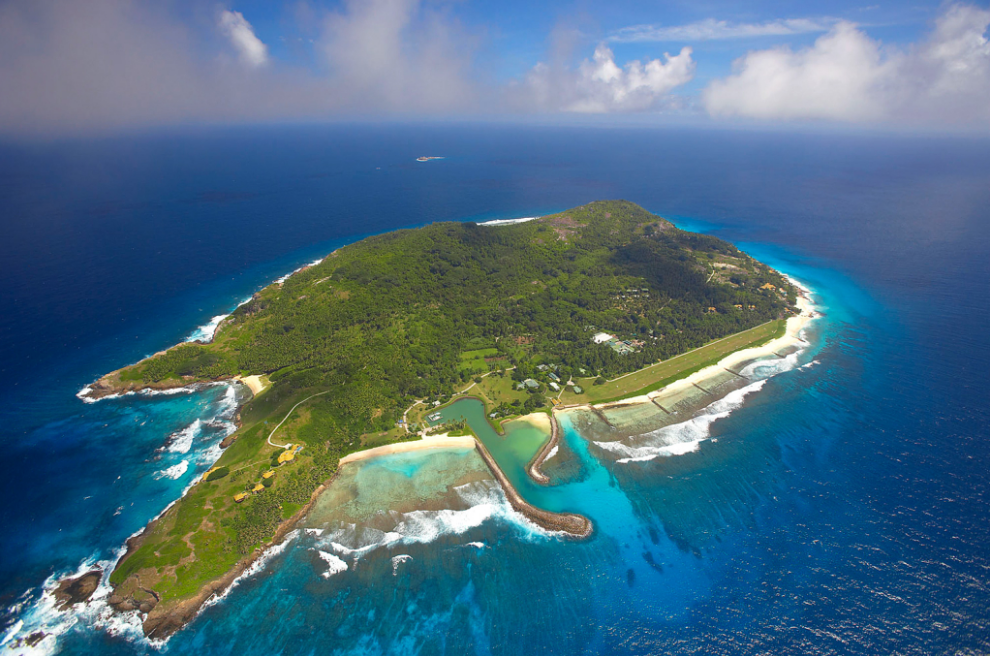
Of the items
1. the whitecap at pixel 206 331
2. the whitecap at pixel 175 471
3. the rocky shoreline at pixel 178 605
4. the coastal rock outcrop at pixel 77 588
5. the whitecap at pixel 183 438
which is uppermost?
the whitecap at pixel 206 331

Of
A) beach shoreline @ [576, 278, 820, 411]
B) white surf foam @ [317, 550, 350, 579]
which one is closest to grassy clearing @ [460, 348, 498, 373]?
beach shoreline @ [576, 278, 820, 411]

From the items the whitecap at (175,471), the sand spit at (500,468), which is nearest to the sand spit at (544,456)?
the sand spit at (500,468)

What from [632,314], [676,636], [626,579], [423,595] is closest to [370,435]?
[423,595]

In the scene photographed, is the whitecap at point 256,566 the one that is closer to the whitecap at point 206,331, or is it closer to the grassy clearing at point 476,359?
the grassy clearing at point 476,359

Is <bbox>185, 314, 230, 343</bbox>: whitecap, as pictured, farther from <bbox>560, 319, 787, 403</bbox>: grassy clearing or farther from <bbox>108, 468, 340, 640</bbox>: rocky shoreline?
<bbox>560, 319, 787, 403</bbox>: grassy clearing

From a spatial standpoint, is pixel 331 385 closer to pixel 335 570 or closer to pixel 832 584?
pixel 335 570
